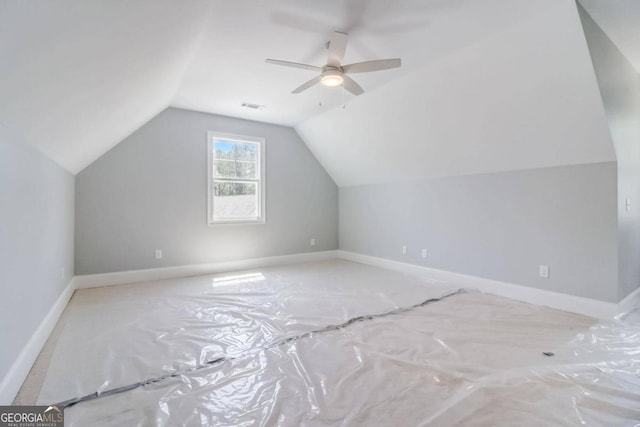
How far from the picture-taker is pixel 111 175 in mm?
4086

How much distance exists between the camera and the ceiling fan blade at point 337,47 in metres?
2.34

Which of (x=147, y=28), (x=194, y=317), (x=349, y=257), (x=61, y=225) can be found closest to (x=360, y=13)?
(x=147, y=28)

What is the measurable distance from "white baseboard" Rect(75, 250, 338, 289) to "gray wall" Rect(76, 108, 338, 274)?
0.08 meters

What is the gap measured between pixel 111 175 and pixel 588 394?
5210 mm

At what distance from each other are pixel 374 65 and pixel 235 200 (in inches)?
134

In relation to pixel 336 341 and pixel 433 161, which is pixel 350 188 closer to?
pixel 433 161

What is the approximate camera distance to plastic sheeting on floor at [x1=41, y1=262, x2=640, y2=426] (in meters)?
1.54

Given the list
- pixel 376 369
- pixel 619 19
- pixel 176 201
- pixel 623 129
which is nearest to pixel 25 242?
pixel 376 369

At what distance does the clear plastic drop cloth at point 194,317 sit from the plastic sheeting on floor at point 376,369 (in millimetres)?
21

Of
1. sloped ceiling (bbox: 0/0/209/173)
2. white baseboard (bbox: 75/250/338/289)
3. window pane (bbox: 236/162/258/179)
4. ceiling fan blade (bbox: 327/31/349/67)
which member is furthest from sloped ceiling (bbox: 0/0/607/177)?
white baseboard (bbox: 75/250/338/289)

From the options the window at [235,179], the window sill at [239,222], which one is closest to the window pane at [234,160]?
the window at [235,179]

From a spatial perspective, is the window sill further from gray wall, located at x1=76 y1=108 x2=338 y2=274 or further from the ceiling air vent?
the ceiling air vent

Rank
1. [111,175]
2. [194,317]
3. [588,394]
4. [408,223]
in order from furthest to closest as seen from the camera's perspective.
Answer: [408,223], [111,175], [194,317], [588,394]

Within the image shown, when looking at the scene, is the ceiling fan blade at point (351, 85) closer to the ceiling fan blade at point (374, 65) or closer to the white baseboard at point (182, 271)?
the ceiling fan blade at point (374, 65)
